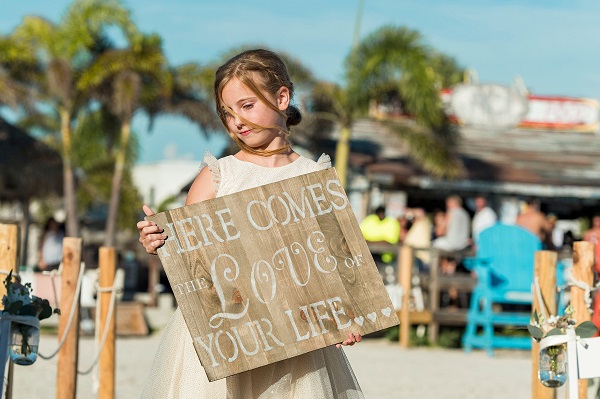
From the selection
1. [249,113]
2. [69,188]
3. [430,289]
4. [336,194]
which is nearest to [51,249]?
[430,289]

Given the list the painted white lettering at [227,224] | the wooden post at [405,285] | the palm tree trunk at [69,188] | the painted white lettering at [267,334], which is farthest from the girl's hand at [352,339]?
the palm tree trunk at [69,188]

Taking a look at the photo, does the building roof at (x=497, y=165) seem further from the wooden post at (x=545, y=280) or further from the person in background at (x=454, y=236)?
the wooden post at (x=545, y=280)

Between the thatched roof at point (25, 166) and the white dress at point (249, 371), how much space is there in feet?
62.3

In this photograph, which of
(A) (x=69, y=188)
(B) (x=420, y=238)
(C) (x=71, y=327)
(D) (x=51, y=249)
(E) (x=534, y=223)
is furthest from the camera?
(A) (x=69, y=188)

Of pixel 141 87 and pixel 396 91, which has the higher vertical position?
pixel 141 87

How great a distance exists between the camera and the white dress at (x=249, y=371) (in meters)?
4.18

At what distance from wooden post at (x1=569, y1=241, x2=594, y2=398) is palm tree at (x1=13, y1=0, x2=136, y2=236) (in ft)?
66.5

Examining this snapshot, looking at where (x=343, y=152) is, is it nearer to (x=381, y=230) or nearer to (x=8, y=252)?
(x=381, y=230)

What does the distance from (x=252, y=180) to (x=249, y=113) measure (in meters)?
0.27

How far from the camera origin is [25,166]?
23188mm

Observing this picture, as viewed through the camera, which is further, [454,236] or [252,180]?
[454,236]

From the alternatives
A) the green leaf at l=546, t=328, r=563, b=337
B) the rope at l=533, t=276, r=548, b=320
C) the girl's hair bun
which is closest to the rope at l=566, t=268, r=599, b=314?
the rope at l=533, t=276, r=548, b=320

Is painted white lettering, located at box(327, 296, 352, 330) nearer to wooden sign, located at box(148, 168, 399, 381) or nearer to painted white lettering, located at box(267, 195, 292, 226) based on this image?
wooden sign, located at box(148, 168, 399, 381)

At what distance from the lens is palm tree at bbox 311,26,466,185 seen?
20453mm
